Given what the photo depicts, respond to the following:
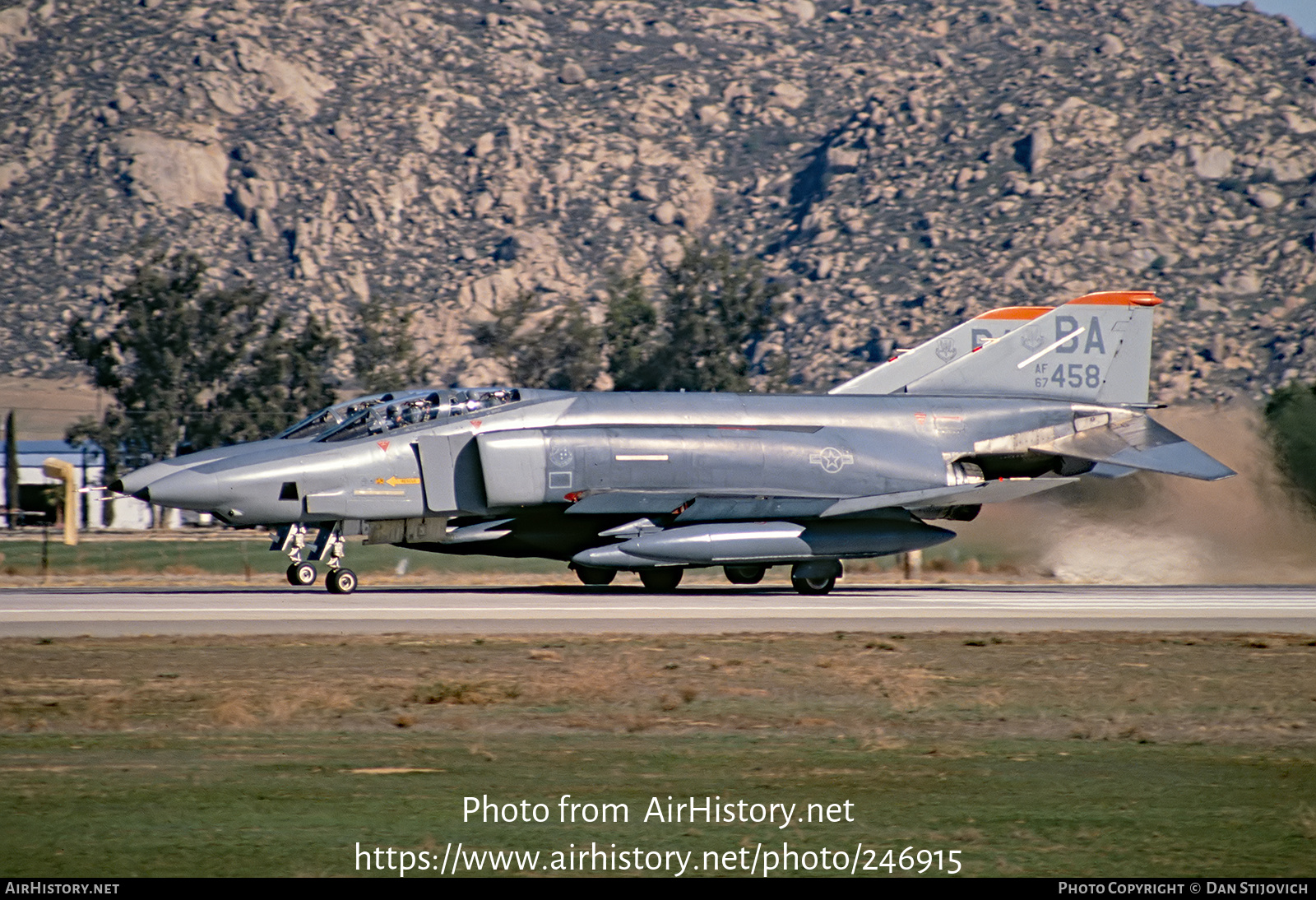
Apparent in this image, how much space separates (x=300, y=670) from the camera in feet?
43.7

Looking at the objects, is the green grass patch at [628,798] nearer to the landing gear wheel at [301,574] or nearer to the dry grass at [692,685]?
the dry grass at [692,685]

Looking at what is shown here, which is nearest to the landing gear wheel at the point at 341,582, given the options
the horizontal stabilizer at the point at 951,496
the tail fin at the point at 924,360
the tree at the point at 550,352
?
the horizontal stabilizer at the point at 951,496

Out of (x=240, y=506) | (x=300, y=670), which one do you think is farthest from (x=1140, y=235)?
(x=300, y=670)

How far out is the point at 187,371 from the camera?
66875 millimetres

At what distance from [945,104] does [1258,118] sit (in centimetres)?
2473

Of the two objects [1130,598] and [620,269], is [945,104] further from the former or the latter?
[1130,598]

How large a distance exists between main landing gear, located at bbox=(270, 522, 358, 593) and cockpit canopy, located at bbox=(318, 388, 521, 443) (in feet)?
4.85

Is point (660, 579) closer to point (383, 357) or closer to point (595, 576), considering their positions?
point (595, 576)

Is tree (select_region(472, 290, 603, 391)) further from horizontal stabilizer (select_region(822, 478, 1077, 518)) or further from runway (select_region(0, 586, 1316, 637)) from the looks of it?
horizontal stabilizer (select_region(822, 478, 1077, 518))

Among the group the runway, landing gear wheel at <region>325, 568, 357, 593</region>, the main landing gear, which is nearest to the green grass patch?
the runway

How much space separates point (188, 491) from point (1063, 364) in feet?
54.1

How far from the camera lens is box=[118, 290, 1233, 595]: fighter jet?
22.4m

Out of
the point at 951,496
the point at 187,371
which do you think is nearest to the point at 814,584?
the point at 951,496

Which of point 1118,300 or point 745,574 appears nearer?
point 745,574
